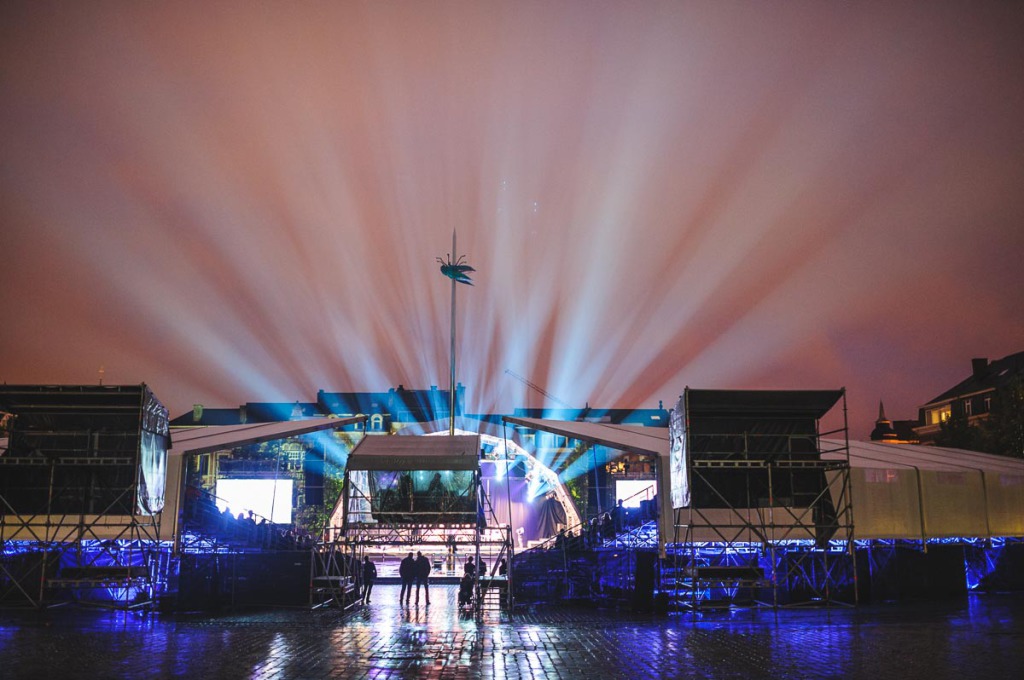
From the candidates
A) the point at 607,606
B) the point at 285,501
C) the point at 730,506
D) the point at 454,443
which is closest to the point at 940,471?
the point at 730,506

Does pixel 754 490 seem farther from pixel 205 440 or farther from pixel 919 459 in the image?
pixel 205 440

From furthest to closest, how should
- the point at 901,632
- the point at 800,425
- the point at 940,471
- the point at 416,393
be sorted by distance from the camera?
the point at 416,393 → the point at 940,471 → the point at 800,425 → the point at 901,632

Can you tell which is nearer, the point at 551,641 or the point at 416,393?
the point at 551,641

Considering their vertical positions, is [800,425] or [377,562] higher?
[800,425]

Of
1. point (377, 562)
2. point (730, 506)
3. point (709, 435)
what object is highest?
point (709, 435)

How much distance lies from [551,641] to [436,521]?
355 inches

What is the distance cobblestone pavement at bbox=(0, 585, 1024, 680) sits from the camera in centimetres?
1156

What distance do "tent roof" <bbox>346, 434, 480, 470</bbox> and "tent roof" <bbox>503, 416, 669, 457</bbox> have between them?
1.89 m

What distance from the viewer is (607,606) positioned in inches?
971

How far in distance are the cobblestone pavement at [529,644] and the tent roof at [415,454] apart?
3.96m

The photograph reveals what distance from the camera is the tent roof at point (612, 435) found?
24.1 metres

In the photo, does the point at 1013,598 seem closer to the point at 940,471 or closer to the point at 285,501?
the point at 940,471

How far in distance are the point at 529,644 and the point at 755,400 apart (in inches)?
364

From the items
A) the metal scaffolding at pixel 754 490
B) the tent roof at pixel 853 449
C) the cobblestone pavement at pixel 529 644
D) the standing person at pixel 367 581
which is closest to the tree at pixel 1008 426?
the tent roof at pixel 853 449
